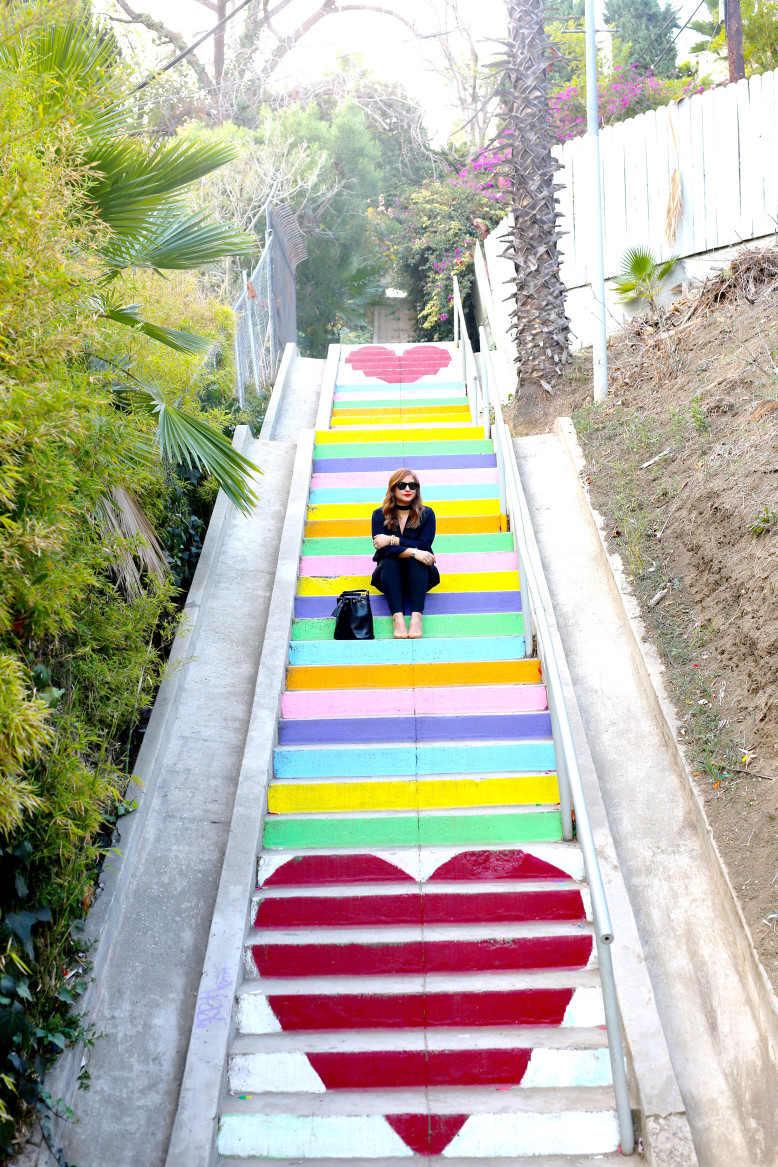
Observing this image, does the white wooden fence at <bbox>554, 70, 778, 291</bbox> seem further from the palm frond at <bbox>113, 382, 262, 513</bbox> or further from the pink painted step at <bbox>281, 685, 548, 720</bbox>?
the pink painted step at <bbox>281, 685, 548, 720</bbox>

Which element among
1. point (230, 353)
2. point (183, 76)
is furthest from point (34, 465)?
point (183, 76)

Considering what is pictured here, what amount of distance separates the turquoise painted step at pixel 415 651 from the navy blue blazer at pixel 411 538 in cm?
40

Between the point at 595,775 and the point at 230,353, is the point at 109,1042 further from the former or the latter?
the point at 230,353

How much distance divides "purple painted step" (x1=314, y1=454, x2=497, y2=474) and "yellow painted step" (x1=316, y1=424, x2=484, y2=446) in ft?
1.73

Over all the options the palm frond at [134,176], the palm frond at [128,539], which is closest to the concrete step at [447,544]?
the palm frond at [128,539]

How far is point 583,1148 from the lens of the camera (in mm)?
3248

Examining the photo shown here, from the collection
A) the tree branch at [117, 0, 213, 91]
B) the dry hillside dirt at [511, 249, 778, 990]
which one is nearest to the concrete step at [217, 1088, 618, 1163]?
the dry hillside dirt at [511, 249, 778, 990]

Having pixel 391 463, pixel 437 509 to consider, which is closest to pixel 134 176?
pixel 437 509

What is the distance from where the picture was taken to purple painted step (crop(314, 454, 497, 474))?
24.3ft

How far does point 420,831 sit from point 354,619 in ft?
4.95

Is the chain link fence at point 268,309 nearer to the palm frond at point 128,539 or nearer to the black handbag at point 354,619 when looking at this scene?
the black handbag at point 354,619

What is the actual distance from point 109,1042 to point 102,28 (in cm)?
419

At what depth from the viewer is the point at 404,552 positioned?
546 centimetres

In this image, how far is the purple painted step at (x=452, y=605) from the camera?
5738 mm
